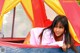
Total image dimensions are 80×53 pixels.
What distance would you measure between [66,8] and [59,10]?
0.12 metres

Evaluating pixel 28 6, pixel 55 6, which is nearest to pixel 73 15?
pixel 55 6

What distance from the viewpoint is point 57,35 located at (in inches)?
112

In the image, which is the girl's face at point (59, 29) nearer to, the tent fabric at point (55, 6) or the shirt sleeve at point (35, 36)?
the shirt sleeve at point (35, 36)

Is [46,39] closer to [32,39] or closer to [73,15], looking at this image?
[32,39]

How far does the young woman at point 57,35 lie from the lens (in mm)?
2783

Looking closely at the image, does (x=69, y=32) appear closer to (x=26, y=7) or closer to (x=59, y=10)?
(x=59, y=10)

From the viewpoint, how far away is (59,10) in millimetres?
3201

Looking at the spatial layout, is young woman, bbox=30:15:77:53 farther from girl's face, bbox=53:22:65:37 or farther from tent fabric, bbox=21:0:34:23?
tent fabric, bbox=21:0:34:23

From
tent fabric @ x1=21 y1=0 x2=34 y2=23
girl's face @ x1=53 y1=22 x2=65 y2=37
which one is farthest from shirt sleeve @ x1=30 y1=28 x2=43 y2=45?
tent fabric @ x1=21 y1=0 x2=34 y2=23

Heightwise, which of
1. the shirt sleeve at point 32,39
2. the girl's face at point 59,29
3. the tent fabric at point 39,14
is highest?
the tent fabric at point 39,14

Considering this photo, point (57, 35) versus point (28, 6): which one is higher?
point (28, 6)

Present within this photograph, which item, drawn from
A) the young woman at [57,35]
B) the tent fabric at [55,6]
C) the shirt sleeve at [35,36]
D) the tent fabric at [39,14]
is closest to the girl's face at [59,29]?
the young woman at [57,35]

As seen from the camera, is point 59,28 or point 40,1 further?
point 40,1

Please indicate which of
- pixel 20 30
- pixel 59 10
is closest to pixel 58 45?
pixel 59 10
